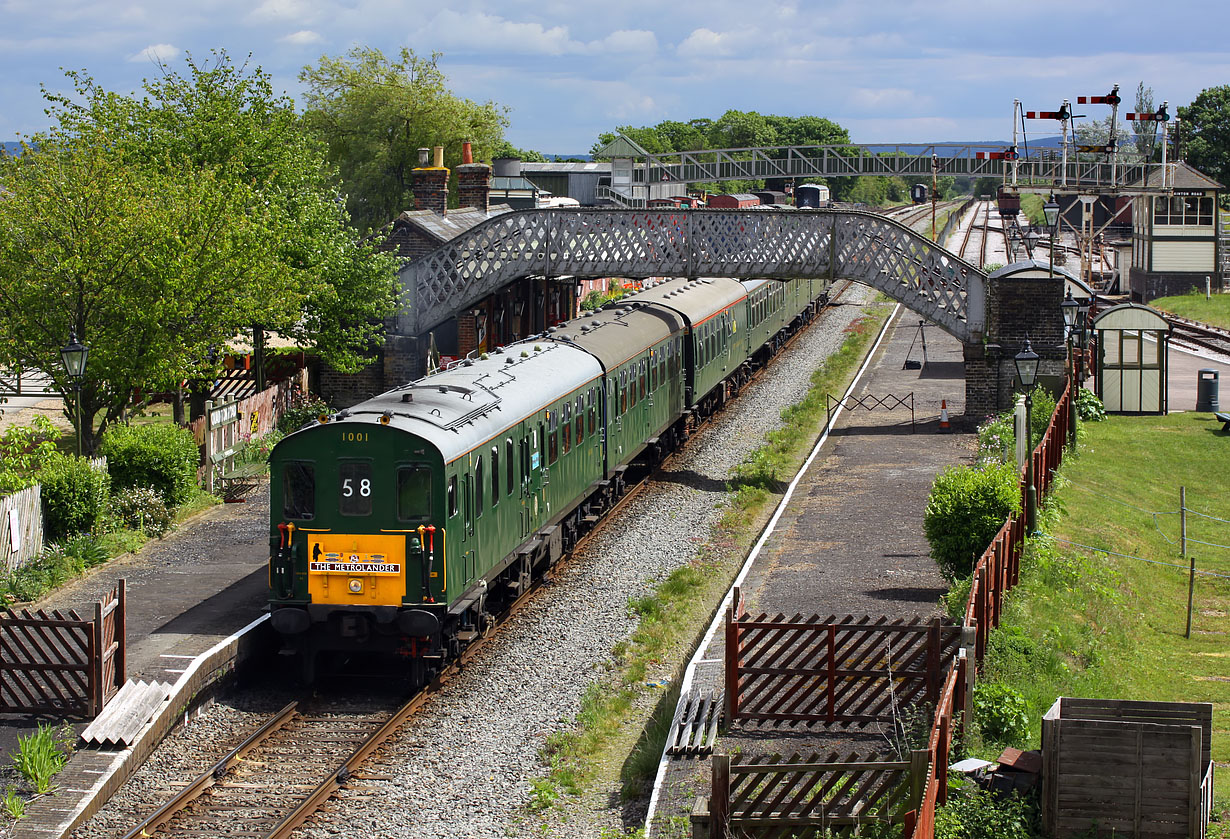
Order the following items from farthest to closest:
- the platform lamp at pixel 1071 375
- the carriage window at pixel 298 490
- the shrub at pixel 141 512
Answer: the platform lamp at pixel 1071 375, the shrub at pixel 141 512, the carriage window at pixel 298 490

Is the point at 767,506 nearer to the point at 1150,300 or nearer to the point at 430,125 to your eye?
the point at 430,125

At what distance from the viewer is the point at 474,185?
1599 inches

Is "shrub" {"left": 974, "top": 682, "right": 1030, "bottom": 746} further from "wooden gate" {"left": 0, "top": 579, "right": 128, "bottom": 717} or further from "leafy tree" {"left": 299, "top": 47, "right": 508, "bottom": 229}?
"leafy tree" {"left": 299, "top": 47, "right": 508, "bottom": 229}

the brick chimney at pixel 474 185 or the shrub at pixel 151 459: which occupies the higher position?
the brick chimney at pixel 474 185

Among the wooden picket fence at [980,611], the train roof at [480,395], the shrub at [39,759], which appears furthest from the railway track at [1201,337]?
the shrub at [39,759]

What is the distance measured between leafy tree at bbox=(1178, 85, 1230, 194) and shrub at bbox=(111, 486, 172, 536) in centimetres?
8458

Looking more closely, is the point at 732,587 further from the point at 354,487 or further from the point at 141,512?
the point at 141,512

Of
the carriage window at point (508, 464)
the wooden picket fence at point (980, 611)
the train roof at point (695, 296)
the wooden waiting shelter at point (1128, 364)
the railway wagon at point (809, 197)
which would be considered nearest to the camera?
the wooden picket fence at point (980, 611)

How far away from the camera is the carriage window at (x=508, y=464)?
681 inches

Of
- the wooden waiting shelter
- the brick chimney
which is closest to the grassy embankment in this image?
the wooden waiting shelter

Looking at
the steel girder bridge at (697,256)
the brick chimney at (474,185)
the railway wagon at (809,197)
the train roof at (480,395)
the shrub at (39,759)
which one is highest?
the railway wagon at (809,197)

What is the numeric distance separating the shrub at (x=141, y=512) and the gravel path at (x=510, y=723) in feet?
22.4

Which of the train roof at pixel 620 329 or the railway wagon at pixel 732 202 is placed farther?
the railway wagon at pixel 732 202

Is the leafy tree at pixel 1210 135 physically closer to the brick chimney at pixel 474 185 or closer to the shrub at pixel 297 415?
the brick chimney at pixel 474 185
